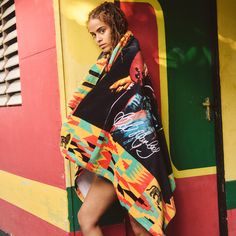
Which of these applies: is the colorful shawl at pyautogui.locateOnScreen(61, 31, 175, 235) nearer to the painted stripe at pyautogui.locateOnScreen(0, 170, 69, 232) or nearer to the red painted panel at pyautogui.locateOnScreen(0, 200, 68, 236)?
the painted stripe at pyautogui.locateOnScreen(0, 170, 69, 232)

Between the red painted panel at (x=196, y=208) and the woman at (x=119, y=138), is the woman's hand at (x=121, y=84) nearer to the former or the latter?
the woman at (x=119, y=138)

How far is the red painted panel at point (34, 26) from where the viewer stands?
3439 millimetres

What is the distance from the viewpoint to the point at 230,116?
12.7ft

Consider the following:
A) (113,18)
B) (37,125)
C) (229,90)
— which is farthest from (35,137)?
(229,90)

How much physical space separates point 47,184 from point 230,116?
162 cm

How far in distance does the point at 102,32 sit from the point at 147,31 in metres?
0.63

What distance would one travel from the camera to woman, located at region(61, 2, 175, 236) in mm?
2797

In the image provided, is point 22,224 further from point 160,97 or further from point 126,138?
point 126,138

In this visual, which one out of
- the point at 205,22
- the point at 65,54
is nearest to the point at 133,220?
the point at 65,54

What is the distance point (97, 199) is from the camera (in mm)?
2930

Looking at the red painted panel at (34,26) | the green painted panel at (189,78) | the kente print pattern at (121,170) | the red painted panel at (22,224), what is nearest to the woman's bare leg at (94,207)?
the kente print pattern at (121,170)

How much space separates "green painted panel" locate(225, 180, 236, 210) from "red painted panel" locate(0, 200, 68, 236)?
1406mm

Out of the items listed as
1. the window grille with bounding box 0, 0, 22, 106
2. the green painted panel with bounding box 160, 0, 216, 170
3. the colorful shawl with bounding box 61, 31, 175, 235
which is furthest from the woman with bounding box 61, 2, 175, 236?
the window grille with bounding box 0, 0, 22, 106

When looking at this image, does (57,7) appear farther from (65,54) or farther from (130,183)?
(130,183)
